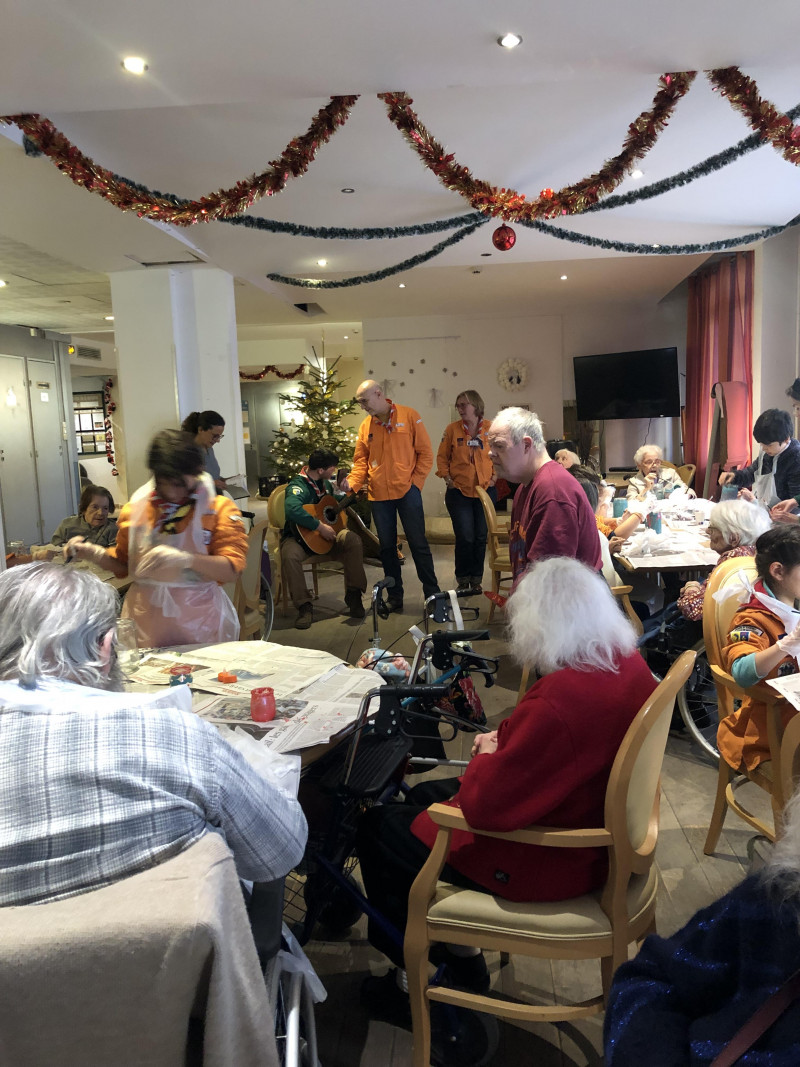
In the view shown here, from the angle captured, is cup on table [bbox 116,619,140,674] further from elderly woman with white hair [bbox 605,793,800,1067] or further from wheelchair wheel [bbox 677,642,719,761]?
wheelchair wheel [bbox 677,642,719,761]

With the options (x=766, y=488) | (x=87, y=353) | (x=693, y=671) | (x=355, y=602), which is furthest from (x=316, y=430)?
(x=693, y=671)

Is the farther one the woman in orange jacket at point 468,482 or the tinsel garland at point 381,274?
the woman in orange jacket at point 468,482

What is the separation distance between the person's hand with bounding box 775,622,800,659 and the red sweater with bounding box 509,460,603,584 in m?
0.71

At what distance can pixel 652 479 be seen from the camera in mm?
5938

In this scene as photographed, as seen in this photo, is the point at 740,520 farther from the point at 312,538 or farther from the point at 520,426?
the point at 312,538

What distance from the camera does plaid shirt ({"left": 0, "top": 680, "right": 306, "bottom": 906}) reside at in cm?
101

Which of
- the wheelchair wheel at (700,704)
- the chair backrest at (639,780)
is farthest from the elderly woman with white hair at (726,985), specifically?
the wheelchair wheel at (700,704)

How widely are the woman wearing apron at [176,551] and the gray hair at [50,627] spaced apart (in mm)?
1289

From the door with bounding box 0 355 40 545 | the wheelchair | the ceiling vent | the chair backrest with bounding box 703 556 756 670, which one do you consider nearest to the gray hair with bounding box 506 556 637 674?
the chair backrest with bounding box 703 556 756 670

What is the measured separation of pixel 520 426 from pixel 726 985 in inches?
83.0

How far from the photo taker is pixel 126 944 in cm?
92

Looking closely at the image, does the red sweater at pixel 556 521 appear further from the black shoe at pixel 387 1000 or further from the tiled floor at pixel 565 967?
the black shoe at pixel 387 1000

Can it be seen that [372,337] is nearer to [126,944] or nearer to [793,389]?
[793,389]

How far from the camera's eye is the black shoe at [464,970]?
5.90ft
